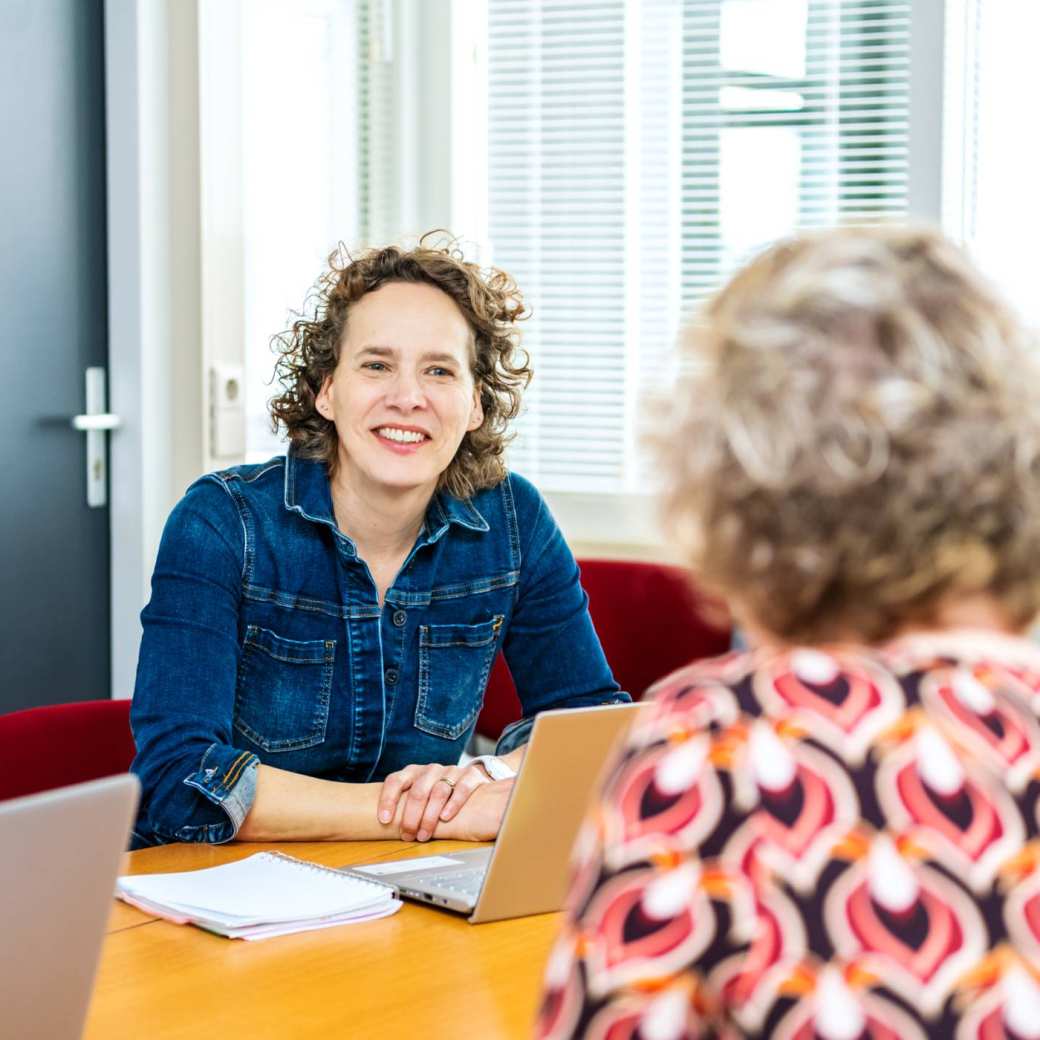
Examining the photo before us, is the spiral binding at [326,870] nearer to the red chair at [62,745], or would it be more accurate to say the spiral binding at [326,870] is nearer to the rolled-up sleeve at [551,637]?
the red chair at [62,745]

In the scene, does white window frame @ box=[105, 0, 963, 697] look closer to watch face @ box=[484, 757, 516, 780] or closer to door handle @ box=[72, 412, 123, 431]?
door handle @ box=[72, 412, 123, 431]

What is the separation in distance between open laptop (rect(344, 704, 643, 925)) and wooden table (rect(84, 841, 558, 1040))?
0.07 ft

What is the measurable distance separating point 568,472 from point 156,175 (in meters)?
1.09

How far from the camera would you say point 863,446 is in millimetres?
713

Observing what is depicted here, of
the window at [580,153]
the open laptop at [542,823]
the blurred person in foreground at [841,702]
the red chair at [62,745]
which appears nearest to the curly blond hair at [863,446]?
the blurred person in foreground at [841,702]

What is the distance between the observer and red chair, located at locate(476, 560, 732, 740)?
2.77 meters

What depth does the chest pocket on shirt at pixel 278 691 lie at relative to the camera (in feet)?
6.44

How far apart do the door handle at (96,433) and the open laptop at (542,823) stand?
189 cm

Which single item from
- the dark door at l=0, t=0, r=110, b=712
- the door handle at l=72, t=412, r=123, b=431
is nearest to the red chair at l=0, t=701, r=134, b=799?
the dark door at l=0, t=0, r=110, b=712

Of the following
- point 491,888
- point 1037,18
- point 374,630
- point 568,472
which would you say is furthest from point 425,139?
point 491,888

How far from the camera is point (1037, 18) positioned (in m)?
2.91

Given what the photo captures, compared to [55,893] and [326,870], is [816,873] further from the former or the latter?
[326,870]

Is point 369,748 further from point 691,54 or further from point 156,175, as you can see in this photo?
point 691,54

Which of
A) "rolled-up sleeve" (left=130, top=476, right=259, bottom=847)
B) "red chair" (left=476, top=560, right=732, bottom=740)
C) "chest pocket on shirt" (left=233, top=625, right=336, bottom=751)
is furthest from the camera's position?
"red chair" (left=476, top=560, right=732, bottom=740)
